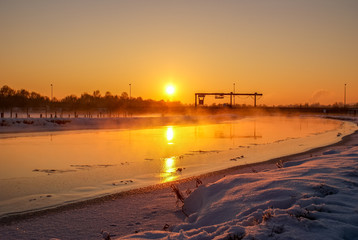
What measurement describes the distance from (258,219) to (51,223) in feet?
11.7

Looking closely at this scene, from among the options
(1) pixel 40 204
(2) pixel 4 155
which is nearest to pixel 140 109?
(2) pixel 4 155

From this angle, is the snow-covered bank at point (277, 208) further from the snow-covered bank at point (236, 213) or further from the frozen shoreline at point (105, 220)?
the frozen shoreline at point (105, 220)

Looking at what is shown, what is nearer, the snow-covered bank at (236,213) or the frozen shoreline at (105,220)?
the snow-covered bank at (236,213)

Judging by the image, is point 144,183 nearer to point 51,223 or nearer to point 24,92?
point 51,223

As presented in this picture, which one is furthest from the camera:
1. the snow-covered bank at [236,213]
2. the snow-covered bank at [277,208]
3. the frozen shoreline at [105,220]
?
the frozen shoreline at [105,220]

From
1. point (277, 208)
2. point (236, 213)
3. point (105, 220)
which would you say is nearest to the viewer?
point (277, 208)

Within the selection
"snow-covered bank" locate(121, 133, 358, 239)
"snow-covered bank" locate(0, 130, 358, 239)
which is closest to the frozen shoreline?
"snow-covered bank" locate(0, 130, 358, 239)

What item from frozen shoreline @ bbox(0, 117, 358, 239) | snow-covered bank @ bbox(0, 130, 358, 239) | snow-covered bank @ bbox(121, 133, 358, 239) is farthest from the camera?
frozen shoreline @ bbox(0, 117, 358, 239)

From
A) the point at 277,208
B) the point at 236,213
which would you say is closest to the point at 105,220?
the point at 236,213

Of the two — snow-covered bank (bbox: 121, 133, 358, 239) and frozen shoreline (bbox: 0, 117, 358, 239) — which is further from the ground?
snow-covered bank (bbox: 121, 133, 358, 239)

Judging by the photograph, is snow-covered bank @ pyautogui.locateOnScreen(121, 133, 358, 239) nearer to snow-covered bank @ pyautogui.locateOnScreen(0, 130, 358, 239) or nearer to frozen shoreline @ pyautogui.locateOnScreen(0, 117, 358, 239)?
snow-covered bank @ pyautogui.locateOnScreen(0, 130, 358, 239)

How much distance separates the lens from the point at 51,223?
18.1 ft

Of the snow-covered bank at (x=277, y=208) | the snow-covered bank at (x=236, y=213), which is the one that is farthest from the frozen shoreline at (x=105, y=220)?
the snow-covered bank at (x=277, y=208)

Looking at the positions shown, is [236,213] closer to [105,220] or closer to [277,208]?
[277,208]
